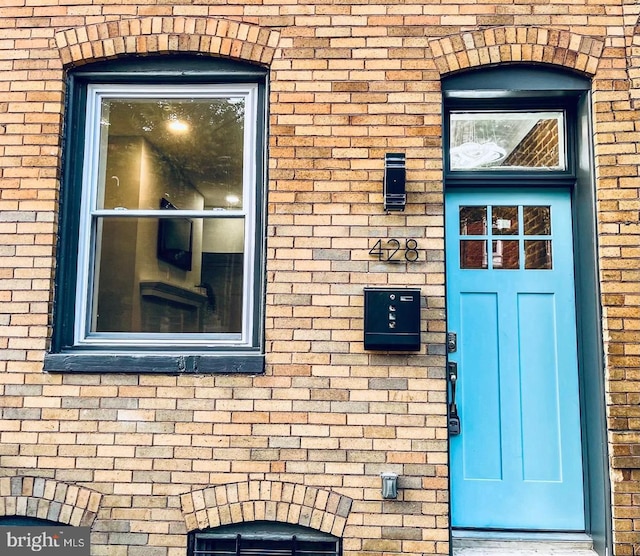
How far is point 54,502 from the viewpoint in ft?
10.7

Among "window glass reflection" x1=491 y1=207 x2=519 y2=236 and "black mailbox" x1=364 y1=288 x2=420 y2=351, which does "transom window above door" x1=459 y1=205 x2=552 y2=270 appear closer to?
"window glass reflection" x1=491 y1=207 x2=519 y2=236

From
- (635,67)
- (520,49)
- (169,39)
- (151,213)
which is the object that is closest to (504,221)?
(520,49)

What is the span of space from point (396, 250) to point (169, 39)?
195 cm

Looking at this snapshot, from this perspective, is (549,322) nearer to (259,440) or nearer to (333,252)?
(333,252)

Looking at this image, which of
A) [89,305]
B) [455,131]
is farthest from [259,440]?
[455,131]

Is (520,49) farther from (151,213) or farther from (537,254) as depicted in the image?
(151,213)

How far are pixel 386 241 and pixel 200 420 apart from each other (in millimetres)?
1535

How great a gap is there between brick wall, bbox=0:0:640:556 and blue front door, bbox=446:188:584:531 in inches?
13.0

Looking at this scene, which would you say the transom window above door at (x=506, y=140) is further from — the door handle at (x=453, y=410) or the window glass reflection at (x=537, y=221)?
the door handle at (x=453, y=410)

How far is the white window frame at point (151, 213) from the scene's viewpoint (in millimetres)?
3508

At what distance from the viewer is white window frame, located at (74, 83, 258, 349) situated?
3.51m

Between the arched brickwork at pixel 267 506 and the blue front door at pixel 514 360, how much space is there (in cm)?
84

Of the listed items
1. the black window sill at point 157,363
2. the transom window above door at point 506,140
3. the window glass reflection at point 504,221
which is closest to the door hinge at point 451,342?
the window glass reflection at point 504,221

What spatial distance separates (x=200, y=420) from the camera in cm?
331
